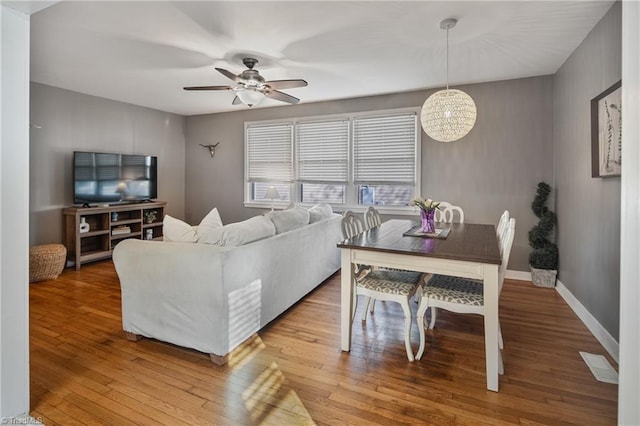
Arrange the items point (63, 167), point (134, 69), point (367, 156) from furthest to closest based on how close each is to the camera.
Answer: point (367, 156)
point (63, 167)
point (134, 69)

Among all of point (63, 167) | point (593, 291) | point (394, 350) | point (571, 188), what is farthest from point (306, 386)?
point (63, 167)

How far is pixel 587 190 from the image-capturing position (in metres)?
3.08

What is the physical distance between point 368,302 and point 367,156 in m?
2.76

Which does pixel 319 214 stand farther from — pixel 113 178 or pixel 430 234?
pixel 113 178

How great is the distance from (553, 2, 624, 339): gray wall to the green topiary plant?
0.10 metres

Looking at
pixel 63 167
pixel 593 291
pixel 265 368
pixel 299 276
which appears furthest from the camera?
pixel 63 167

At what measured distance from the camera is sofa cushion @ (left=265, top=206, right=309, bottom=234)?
9.92 ft

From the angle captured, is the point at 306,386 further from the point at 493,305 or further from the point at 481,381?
the point at 493,305

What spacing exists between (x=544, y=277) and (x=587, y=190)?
4.49ft

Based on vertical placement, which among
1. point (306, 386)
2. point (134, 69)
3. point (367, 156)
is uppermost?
point (134, 69)

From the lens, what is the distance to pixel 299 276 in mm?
3355

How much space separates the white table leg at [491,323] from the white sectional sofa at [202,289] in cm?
164

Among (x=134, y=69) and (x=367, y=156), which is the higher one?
(x=134, y=69)

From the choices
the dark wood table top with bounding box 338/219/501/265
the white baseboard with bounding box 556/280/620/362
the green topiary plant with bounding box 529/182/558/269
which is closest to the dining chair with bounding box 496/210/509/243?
the dark wood table top with bounding box 338/219/501/265
